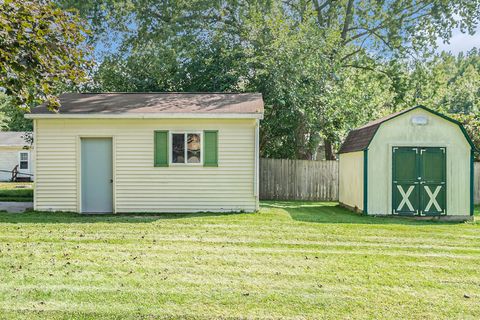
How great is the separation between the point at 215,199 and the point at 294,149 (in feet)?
23.8

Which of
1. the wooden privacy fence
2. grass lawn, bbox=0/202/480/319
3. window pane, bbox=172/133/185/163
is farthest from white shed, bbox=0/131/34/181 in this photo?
grass lawn, bbox=0/202/480/319

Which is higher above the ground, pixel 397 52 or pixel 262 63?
pixel 397 52

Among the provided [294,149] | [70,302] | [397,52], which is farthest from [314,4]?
[70,302]

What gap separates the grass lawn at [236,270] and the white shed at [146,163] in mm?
1892

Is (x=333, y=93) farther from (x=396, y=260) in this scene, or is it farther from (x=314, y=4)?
(x=396, y=260)

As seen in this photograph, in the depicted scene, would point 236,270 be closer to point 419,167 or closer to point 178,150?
point 178,150

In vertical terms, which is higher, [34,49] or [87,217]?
[34,49]

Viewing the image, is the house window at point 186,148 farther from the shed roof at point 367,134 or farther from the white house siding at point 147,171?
the shed roof at point 367,134

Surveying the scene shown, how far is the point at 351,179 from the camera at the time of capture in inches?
504

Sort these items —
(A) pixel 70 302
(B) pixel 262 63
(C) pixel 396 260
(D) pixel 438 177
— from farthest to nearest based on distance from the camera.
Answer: (B) pixel 262 63 → (D) pixel 438 177 → (C) pixel 396 260 → (A) pixel 70 302

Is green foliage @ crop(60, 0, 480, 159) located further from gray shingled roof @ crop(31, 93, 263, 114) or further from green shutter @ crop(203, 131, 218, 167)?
green shutter @ crop(203, 131, 218, 167)

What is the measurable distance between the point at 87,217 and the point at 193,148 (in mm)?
3227

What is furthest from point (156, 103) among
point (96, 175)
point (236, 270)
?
point (236, 270)

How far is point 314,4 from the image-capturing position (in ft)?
68.1
